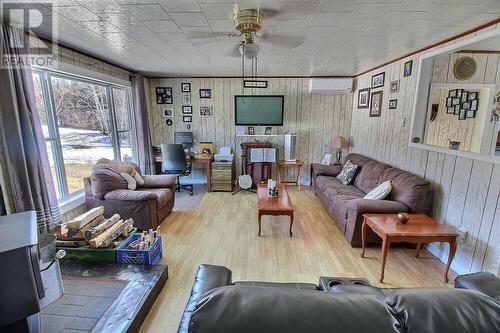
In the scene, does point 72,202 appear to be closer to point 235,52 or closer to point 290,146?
point 235,52

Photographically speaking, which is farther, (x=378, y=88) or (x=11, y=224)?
(x=378, y=88)

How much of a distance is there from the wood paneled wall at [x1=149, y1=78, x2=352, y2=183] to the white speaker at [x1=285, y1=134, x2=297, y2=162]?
25 cm

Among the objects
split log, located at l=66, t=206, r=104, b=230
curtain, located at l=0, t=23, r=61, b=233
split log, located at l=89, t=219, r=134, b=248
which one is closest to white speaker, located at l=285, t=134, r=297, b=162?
split log, located at l=89, t=219, r=134, b=248

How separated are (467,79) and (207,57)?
128 inches

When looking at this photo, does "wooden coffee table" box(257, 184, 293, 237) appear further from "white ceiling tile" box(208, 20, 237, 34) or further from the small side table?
"white ceiling tile" box(208, 20, 237, 34)

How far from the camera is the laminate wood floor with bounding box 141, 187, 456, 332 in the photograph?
7.19 ft

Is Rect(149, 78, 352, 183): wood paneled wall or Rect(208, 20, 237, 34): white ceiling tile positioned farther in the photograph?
Rect(149, 78, 352, 183): wood paneled wall

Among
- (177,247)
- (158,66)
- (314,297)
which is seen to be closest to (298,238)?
(177,247)

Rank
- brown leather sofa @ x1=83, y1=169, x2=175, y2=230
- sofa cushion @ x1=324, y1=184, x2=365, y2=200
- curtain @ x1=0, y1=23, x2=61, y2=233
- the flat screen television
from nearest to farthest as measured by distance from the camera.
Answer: curtain @ x1=0, y1=23, x2=61, y2=233 < brown leather sofa @ x1=83, y1=169, x2=175, y2=230 < sofa cushion @ x1=324, y1=184, x2=365, y2=200 < the flat screen television

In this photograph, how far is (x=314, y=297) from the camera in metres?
0.67

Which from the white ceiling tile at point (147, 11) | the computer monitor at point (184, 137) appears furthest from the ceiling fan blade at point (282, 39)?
the computer monitor at point (184, 137)

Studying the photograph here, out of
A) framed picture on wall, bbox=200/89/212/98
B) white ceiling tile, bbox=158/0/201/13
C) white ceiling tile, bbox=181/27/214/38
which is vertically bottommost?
framed picture on wall, bbox=200/89/212/98

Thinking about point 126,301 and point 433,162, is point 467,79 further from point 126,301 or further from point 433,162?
point 126,301

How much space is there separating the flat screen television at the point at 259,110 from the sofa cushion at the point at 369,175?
1.97 meters
